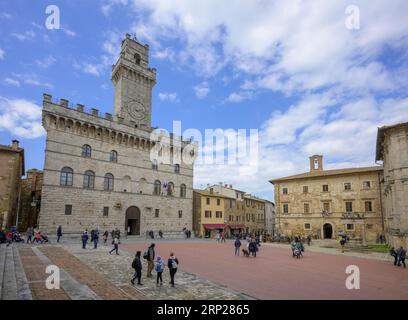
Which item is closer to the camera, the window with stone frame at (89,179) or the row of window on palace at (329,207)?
the window with stone frame at (89,179)

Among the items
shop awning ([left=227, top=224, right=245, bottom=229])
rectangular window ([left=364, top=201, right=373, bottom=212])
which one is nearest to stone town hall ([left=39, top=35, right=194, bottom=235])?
shop awning ([left=227, top=224, right=245, bottom=229])

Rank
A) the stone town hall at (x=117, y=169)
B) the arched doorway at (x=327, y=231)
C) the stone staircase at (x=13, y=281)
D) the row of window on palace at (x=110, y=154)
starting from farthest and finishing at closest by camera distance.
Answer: the arched doorway at (x=327, y=231) → the row of window on palace at (x=110, y=154) → the stone town hall at (x=117, y=169) → the stone staircase at (x=13, y=281)

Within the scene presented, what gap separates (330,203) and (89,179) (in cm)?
3387

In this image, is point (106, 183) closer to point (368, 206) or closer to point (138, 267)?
point (138, 267)

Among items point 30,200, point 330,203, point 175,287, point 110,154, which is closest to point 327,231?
point 330,203

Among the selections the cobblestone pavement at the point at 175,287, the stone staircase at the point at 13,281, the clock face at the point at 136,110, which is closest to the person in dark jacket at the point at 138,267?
the cobblestone pavement at the point at 175,287

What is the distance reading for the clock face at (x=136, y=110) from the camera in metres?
39.5

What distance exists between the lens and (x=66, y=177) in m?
30.5

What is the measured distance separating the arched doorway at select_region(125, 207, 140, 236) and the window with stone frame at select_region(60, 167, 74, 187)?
8087 mm

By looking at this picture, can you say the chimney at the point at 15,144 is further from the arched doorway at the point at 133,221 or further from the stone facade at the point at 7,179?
the arched doorway at the point at 133,221

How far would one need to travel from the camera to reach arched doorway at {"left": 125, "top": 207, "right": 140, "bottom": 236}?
35.5m

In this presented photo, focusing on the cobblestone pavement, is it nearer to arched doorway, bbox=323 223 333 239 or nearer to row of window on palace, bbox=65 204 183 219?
row of window on palace, bbox=65 204 183 219
